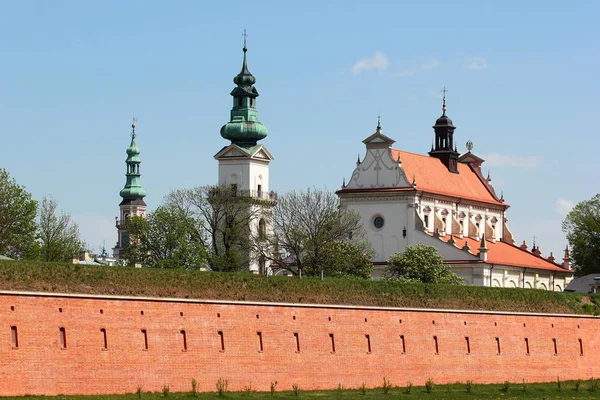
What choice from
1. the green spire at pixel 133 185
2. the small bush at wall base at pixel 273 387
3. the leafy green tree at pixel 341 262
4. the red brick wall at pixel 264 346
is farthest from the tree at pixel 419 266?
the green spire at pixel 133 185

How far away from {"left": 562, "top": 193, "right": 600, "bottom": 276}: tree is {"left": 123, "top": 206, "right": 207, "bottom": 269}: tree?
36470mm

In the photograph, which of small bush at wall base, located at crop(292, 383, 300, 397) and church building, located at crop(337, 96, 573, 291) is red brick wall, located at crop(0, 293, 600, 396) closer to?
small bush at wall base, located at crop(292, 383, 300, 397)

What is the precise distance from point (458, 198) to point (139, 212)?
84.9 metres

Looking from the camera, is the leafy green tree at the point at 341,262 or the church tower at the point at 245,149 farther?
the church tower at the point at 245,149

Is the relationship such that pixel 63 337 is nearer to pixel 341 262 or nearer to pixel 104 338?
pixel 104 338

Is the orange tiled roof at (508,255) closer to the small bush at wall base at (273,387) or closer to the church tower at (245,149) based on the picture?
the church tower at (245,149)

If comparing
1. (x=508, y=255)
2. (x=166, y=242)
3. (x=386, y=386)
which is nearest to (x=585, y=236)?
(x=508, y=255)

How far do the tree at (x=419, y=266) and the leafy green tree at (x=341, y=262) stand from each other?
1.78 meters

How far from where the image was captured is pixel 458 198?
107875 millimetres

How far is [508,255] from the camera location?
352 ft

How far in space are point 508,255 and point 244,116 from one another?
909 inches

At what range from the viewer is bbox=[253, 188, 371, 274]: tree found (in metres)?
92.6

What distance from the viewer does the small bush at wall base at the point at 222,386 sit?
4756 centimetres

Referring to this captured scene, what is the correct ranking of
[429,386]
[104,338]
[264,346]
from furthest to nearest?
[429,386] < [264,346] < [104,338]
